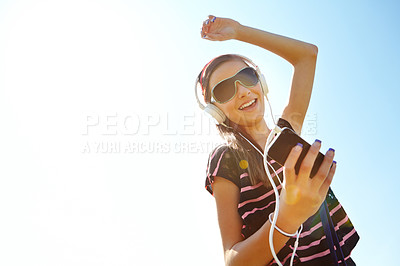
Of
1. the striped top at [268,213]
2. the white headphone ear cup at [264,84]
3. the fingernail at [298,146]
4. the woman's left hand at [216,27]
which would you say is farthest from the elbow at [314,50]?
the fingernail at [298,146]

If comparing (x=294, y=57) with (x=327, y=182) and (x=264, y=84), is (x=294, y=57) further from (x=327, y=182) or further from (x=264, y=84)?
(x=327, y=182)

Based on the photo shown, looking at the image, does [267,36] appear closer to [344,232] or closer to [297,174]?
[297,174]

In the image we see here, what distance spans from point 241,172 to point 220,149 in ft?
1.09

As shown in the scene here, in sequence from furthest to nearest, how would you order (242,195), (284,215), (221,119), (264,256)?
(221,119)
(242,195)
(264,256)
(284,215)

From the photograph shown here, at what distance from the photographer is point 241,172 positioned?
7.91 feet

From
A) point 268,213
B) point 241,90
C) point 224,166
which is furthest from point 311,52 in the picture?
point 268,213

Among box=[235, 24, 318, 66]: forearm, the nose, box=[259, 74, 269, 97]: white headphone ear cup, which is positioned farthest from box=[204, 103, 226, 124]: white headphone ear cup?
box=[235, 24, 318, 66]: forearm

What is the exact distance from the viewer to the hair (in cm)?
237

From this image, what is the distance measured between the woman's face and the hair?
6 cm

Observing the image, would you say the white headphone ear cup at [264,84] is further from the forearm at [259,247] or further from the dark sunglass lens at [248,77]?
the forearm at [259,247]

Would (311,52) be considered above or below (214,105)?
above

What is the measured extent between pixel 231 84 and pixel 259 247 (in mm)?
1633

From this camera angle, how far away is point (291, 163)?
57.7 inches

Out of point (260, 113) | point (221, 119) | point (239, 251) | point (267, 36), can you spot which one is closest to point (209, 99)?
point (221, 119)
